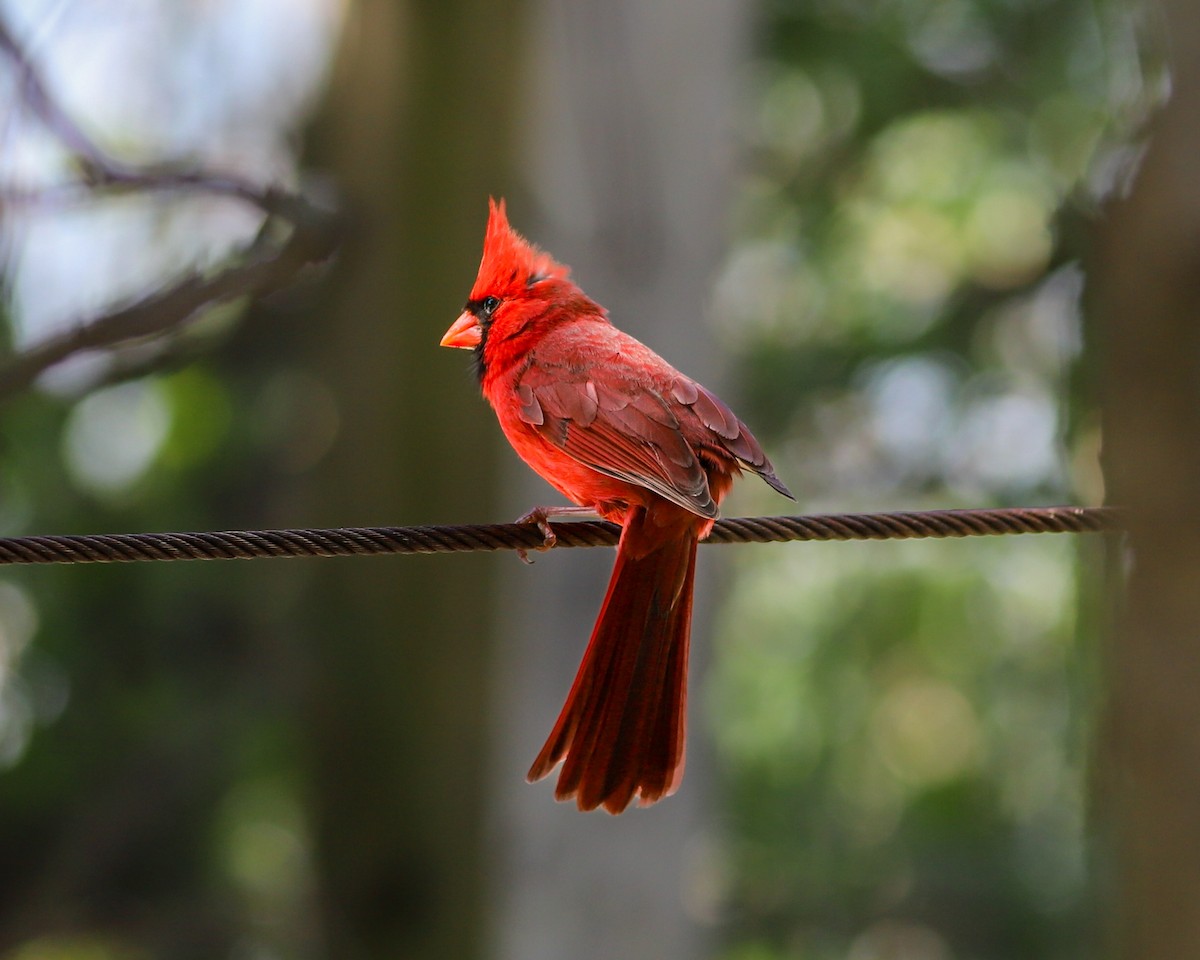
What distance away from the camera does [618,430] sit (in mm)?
2840

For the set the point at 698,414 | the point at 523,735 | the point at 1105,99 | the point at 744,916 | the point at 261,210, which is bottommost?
the point at 744,916

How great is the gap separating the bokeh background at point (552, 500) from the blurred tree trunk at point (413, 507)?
2 centimetres

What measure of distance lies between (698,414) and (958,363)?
550 cm

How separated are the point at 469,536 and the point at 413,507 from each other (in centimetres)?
307

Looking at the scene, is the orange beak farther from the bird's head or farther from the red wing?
the red wing

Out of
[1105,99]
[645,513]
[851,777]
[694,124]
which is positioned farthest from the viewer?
[851,777]

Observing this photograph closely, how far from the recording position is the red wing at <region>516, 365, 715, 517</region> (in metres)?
2.66

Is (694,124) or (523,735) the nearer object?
(523,735)

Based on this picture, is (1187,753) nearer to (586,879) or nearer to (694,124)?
(586,879)

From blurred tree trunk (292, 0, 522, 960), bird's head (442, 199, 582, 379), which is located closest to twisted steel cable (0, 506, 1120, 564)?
bird's head (442, 199, 582, 379)

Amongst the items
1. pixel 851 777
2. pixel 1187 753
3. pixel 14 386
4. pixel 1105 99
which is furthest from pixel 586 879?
pixel 1105 99

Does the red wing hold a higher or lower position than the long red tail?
higher

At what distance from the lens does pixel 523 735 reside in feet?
18.4

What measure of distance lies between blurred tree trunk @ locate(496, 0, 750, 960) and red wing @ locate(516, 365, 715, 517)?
2468mm
